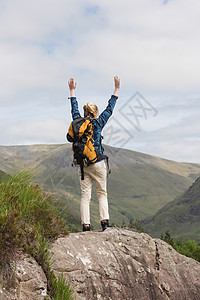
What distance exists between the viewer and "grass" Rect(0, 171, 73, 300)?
7086 millimetres

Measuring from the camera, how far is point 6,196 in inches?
331

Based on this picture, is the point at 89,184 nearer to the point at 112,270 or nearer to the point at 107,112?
the point at 107,112

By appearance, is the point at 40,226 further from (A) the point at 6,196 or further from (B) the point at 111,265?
(B) the point at 111,265

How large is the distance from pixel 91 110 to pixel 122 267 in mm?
4458

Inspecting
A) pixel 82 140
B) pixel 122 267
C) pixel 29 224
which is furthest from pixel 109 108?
pixel 122 267

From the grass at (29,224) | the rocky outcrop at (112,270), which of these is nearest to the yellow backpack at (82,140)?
the grass at (29,224)

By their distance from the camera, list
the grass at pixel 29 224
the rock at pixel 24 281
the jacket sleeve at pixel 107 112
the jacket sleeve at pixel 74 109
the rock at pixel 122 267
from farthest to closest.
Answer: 1. the jacket sleeve at pixel 107 112
2. the jacket sleeve at pixel 74 109
3. the rock at pixel 122 267
4. the grass at pixel 29 224
5. the rock at pixel 24 281

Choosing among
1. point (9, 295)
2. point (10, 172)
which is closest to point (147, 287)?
point (9, 295)

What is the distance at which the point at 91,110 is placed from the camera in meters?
9.98

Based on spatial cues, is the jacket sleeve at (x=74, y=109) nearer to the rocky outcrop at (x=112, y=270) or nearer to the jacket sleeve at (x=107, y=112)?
the jacket sleeve at (x=107, y=112)

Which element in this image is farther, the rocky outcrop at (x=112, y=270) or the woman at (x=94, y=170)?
the woman at (x=94, y=170)

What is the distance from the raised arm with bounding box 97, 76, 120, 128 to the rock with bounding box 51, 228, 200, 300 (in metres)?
3.28

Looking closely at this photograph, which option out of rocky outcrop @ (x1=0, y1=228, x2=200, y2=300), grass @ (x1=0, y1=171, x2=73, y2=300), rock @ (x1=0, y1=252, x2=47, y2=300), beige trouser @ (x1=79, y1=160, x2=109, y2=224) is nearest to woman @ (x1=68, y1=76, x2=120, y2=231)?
beige trouser @ (x1=79, y1=160, x2=109, y2=224)

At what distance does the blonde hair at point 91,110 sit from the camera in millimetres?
10008
